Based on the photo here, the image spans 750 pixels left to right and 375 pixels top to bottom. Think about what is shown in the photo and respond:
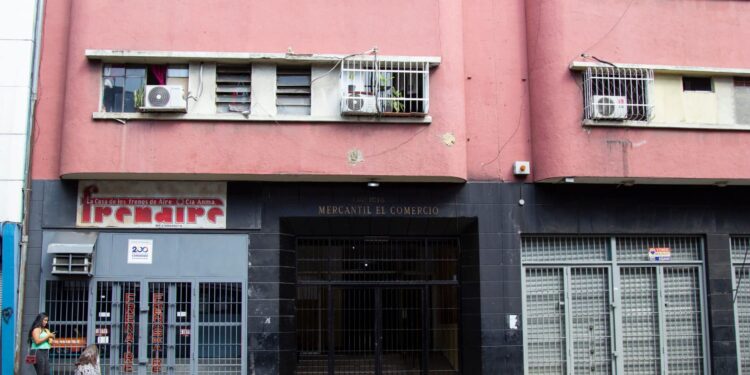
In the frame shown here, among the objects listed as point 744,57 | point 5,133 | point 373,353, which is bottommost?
point 373,353

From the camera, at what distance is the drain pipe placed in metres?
10.7

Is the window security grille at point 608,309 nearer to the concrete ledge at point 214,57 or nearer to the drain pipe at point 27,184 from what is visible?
the concrete ledge at point 214,57

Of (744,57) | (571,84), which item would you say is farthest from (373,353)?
(744,57)

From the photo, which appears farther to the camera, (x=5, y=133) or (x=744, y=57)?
(x=744, y=57)

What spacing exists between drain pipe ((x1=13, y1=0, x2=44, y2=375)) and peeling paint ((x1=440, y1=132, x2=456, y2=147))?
7018 mm

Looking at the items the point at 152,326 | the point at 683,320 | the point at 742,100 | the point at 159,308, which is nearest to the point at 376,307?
the point at 159,308

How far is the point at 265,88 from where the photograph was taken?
11.1 meters

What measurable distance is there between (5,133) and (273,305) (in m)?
5.35

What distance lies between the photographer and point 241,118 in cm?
1088

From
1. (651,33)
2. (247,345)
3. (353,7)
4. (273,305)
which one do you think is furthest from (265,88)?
(651,33)

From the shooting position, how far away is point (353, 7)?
11.2 meters

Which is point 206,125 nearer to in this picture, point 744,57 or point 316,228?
point 316,228

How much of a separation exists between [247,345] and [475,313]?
404cm

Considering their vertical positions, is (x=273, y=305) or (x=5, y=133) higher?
(x=5, y=133)
